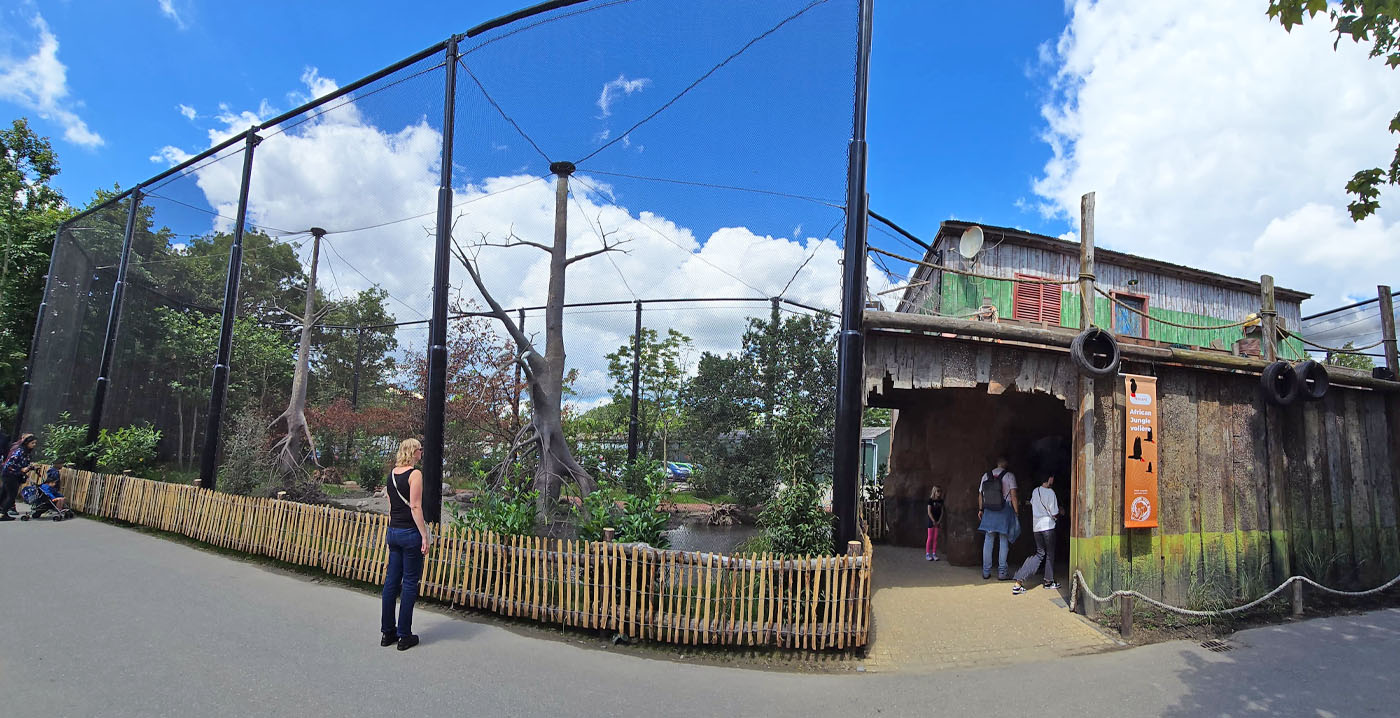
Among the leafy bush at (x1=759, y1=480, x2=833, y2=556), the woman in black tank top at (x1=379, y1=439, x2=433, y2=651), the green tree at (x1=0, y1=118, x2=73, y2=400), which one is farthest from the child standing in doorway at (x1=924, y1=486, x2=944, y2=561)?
the green tree at (x1=0, y1=118, x2=73, y2=400)

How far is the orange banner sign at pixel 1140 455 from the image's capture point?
6348 mm

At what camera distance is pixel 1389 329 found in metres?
8.50

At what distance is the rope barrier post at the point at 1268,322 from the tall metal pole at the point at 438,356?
9.61m

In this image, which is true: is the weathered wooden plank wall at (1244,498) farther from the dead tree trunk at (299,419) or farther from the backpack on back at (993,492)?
the dead tree trunk at (299,419)

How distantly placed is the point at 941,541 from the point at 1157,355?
16.2ft

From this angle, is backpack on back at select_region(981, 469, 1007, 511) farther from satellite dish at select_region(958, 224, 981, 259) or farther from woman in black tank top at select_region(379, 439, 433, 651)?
woman in black tank top at select_region(379, 439, 433, 651)

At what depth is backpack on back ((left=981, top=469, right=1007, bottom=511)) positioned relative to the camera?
26.1 feet

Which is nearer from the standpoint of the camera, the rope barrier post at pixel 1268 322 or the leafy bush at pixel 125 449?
the rope barrier post at pixel 1268 322

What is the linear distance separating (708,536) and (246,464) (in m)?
8.80

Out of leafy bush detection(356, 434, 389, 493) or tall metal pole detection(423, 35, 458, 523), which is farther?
leafy bush detection(356, 434, 389, 493)

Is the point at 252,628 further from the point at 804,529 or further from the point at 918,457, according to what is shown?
the point at 918,457

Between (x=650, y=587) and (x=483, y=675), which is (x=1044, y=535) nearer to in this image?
(x=650, y=587)

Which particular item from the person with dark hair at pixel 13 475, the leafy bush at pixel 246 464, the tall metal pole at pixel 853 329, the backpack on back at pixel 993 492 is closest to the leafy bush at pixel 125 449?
the person with dark hair at pixel 13 475

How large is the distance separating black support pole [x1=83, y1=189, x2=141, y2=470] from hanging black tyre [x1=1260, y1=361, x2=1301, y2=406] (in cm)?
1950
